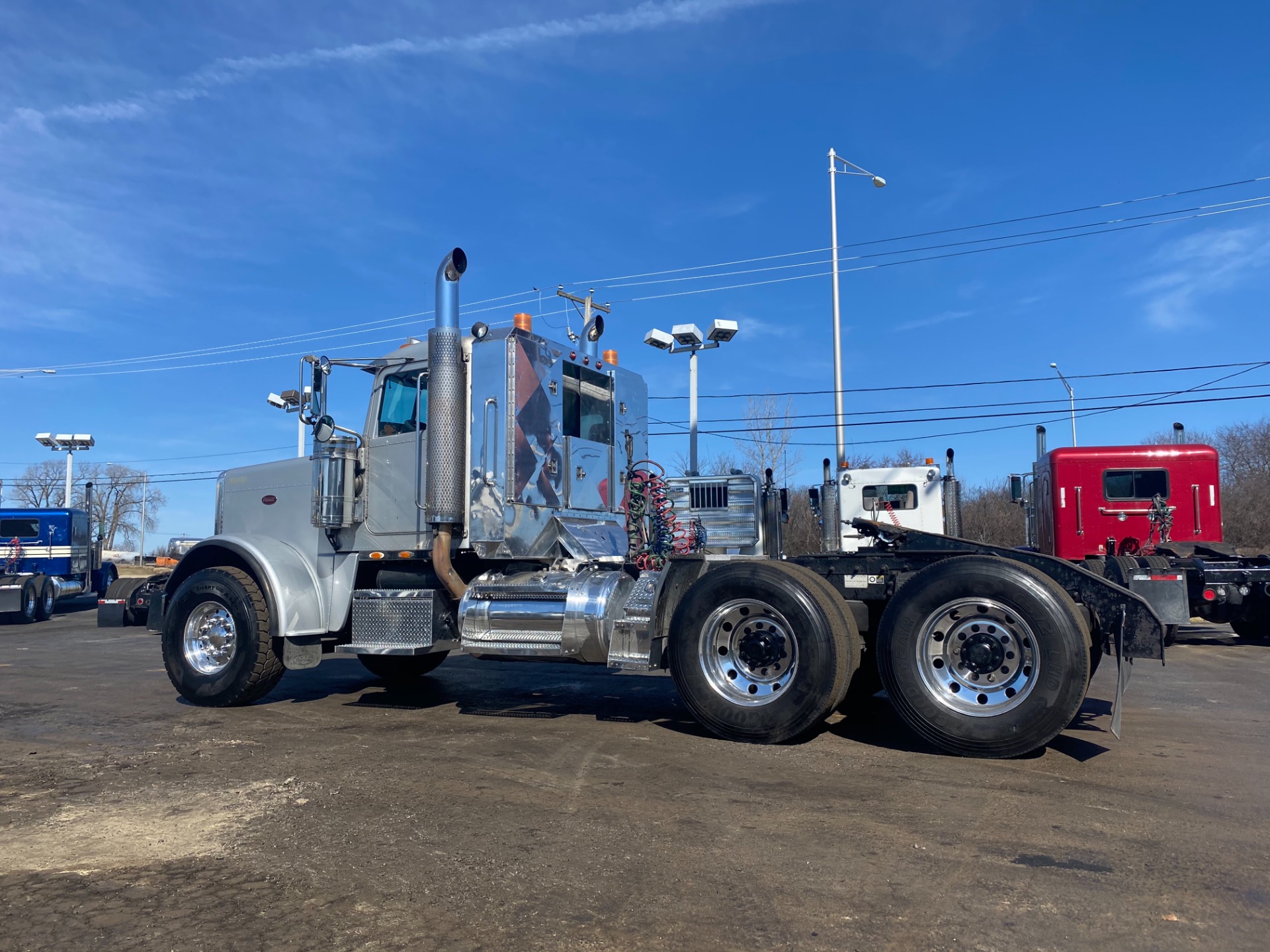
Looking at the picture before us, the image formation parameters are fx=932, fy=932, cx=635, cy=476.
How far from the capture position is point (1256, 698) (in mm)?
8445

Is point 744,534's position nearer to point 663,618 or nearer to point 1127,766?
point 663,618

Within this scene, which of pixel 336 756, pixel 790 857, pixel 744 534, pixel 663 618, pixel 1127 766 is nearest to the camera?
pixel 790 857

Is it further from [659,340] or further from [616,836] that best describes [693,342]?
[616,836]

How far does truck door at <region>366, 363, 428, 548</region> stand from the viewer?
323 inches

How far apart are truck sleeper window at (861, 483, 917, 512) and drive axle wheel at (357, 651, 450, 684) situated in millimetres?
9249

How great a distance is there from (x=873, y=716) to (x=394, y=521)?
4.42m

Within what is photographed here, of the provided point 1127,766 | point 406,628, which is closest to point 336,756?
point 406,628

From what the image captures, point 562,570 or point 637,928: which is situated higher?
point 562,570

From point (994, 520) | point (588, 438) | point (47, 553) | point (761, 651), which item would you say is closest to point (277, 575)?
point (588, 438)

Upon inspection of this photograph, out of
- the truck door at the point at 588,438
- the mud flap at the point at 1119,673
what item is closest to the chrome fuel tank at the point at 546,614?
the truck door at the point at 588,438

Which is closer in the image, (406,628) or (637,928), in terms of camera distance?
(637,928)

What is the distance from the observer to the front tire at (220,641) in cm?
804

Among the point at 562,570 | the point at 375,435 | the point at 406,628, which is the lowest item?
the point at 406,628

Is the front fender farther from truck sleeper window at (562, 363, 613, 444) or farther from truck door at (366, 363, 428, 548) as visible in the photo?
truck sleeper window at (562, 363, 613, 444)
